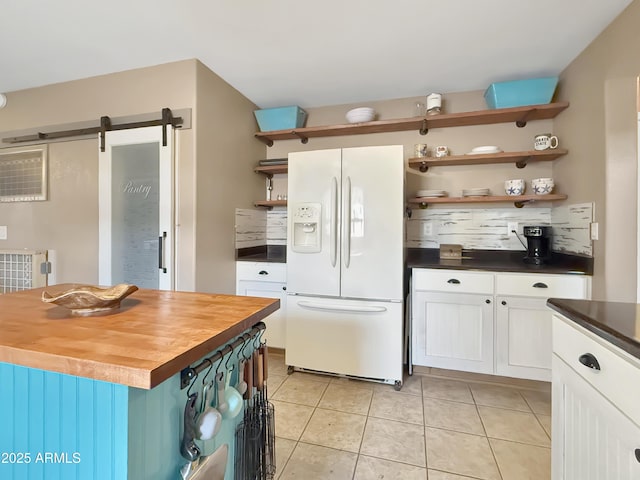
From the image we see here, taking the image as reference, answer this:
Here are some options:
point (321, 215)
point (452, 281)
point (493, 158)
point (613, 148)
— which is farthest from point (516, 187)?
point (321, 215)

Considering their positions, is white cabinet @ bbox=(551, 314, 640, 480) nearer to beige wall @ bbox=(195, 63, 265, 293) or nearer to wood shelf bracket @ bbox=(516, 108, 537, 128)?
wood shelf bracket @ bbox=(516, 108, 537, 128)

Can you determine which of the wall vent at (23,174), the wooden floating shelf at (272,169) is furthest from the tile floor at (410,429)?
the wall vent at (23,174)

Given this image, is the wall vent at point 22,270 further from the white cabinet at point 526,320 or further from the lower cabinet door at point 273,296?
the white cabinet at point 526,320

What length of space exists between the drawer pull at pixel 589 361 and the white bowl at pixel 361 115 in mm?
2325

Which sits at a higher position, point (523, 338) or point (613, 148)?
point (613, 148)

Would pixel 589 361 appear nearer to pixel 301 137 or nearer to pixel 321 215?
pixel 321 215

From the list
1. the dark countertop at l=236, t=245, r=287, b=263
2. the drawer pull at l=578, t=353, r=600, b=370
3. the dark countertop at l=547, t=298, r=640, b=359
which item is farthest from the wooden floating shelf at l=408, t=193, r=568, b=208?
the drawer pull at l=578, t=353, r=600, b=370

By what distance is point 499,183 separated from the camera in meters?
2.65

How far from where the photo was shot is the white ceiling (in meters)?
1.72

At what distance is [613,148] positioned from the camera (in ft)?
5.84

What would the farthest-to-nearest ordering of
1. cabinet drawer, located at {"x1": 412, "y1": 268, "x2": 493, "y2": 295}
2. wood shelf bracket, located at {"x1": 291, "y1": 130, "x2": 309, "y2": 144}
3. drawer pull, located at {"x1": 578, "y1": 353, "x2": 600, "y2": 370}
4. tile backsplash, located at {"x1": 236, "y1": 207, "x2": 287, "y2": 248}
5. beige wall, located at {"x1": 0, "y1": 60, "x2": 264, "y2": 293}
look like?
1. wood shelf bracket, located at {"x1": 291, "y1": 130, "x2": 309, "y2": 144}
2. tile backsplash, located at {"x1": 236, "y1": 207, "x2": 287, "y2": 248}
3. beige wall, located at {"x1": 0, "y1": 60, "x2": 264, "y2": 293}
4. cabinet drawer, located at {"x1": 412, "y1": 268, "x2": 493, "y2": 295}
5. drawer pull, located at {"x1": 578, "y1": 353, "x2": 600, "y2": 370}

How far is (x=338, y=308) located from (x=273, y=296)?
631 millimetres

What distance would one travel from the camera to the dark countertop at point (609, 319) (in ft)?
2.32

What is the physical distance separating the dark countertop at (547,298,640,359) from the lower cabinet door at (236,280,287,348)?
1.94 m
